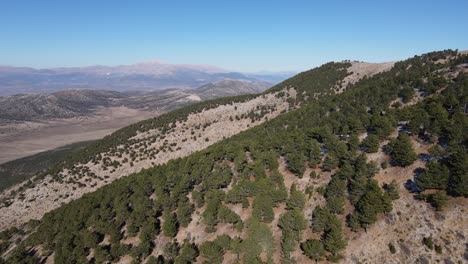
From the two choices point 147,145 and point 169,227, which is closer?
point 169,227

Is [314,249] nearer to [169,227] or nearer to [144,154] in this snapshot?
[169,227]

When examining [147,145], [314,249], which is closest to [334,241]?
[314,249]

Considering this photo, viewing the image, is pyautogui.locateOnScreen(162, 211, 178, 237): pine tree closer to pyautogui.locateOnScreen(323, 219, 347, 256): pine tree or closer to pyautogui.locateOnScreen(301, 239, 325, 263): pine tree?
pyautogui.locateOnScreen(301, 239, 325, 263): pine tree

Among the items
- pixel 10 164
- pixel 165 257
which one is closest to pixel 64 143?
pixel 10 164

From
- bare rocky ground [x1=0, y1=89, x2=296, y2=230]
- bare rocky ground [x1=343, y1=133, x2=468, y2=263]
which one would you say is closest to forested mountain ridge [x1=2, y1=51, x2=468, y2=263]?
bare rocky ground [x1=343, y1=133, x2=468, y2=263]

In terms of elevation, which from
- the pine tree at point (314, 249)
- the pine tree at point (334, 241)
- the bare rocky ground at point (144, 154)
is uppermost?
the pine tree at point (334, 241)

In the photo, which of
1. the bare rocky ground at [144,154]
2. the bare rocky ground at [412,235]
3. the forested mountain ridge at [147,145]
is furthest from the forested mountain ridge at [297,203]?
the forested mountain ridge at [147,145]

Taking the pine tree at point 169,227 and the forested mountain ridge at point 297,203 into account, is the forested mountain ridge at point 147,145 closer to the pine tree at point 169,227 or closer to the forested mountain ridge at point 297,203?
the forested mountain ridge at point 297,203
